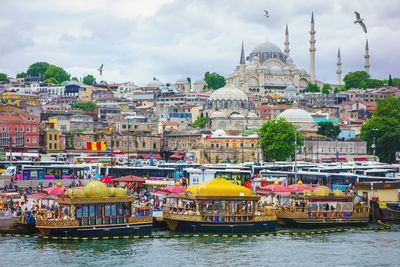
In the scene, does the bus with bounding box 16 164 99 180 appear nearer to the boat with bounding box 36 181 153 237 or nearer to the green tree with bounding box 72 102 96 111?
the boat with bounding box 36 181 153 237

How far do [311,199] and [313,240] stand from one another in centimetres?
382

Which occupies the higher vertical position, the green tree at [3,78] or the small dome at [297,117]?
the green tree at [3,78]

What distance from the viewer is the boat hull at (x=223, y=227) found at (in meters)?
38.9

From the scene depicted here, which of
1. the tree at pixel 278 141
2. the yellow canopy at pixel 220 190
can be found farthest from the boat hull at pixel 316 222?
the tree at pixel 278 141

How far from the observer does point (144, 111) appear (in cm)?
13300

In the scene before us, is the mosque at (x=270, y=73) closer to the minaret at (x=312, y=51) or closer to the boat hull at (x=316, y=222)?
the minaret at (x=312, y=51)

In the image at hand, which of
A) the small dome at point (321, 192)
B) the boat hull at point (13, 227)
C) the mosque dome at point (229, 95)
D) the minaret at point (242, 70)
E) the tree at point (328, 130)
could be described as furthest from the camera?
the minaret at point (242, 70)

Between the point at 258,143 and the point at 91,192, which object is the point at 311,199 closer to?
the point at 91,192

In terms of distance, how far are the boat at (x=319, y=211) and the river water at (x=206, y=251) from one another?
2871 mm

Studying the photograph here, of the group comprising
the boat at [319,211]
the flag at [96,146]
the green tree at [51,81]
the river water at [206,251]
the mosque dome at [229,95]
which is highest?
the green tree at [51,81]

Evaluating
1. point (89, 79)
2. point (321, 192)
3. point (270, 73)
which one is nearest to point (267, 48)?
point (270, 73)

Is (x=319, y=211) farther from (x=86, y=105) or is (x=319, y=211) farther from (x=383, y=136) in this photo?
(x=86, y=105)

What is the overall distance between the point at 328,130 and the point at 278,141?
1759cm

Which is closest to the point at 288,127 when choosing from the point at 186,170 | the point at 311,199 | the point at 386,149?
the point at 386,149
